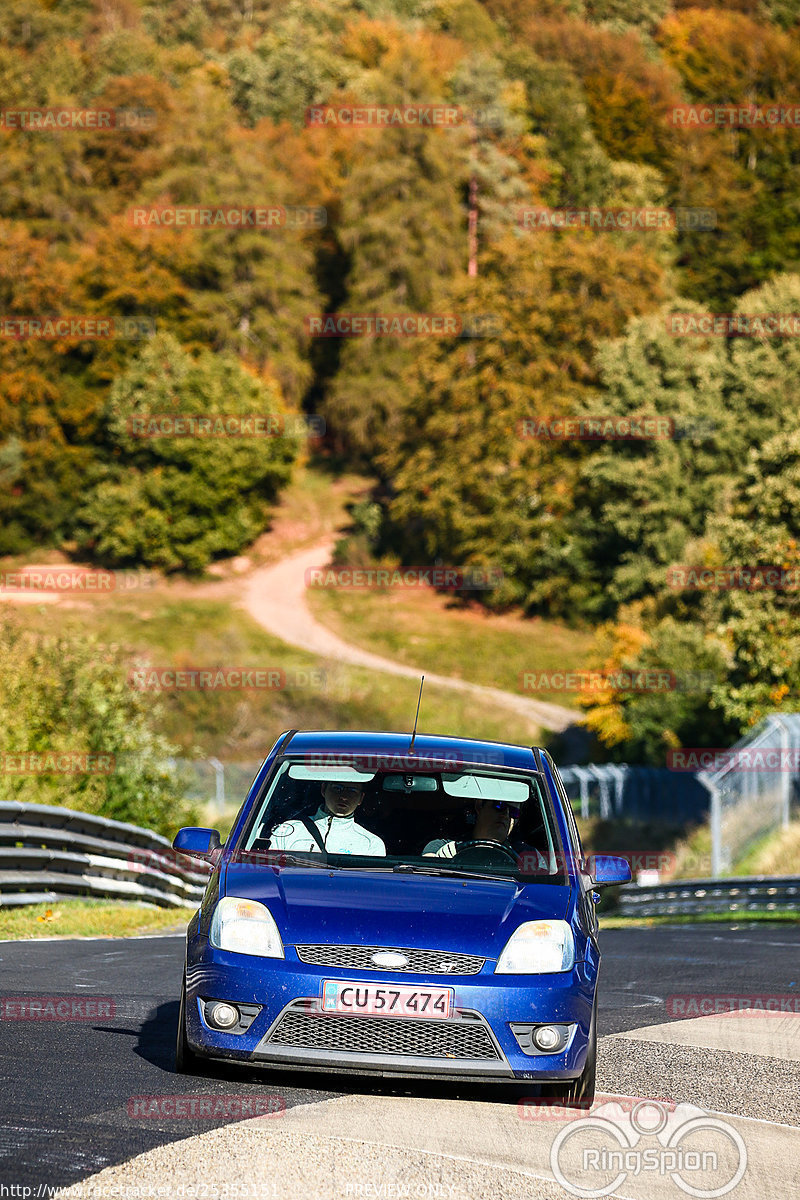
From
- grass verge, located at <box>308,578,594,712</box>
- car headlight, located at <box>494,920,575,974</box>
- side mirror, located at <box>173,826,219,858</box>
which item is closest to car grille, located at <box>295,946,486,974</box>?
car headlight, located at <box>494,920,575,974</box>

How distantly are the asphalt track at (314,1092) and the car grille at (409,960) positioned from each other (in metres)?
0.55

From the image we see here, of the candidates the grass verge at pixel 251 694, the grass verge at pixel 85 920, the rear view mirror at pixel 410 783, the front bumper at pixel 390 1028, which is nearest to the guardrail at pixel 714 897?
the grass verge at pixel 85 920

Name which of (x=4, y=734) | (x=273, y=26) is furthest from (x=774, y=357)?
(x=273, y=26)

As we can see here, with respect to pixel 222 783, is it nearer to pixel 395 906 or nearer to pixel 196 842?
pixel 196 842

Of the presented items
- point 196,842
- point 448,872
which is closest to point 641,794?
point 196,842

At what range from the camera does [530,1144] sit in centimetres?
597

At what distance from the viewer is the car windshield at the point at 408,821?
718 centimetres

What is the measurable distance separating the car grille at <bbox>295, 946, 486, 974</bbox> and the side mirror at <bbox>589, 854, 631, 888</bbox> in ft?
4.45

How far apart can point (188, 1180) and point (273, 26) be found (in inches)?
5011

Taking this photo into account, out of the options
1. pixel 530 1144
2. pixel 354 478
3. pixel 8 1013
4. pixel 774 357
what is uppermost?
pixel 530 1144

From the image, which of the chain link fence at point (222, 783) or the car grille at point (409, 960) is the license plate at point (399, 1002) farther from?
the chain link fence at point (222, 783)

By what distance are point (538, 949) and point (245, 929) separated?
1175 millimetres

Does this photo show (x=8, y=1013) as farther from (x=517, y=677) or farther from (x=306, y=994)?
(x=517, y=677)

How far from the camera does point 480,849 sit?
7.29 m
